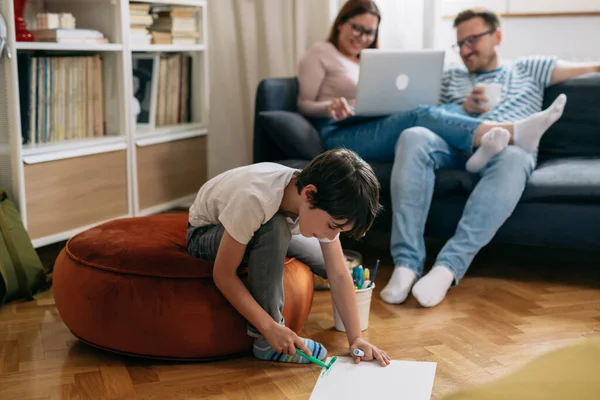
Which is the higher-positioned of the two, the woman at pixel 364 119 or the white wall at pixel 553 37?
the white wall at pixel 553 37

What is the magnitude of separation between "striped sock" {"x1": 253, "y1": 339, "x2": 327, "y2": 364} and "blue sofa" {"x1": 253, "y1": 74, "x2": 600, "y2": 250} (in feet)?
3.05

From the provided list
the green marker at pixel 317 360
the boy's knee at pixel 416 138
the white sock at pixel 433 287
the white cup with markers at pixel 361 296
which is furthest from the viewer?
the boy's knee at pixel 416 138

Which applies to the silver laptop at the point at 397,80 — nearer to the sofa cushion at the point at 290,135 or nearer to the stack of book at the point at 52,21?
the sofa cushion at the point at 290,135

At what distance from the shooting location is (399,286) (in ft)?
8.30

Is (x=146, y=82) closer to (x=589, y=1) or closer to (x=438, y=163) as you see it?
(x=438, y=163)

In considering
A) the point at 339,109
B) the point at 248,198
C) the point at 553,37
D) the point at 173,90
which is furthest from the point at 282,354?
the point at 553,37

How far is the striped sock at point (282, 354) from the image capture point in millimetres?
2012

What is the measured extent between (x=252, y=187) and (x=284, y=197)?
84mm

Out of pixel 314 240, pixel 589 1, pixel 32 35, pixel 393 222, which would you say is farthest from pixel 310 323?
pixel 589 1

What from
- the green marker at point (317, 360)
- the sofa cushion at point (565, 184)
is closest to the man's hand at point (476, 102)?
the sofa cushion at point (565, 184)

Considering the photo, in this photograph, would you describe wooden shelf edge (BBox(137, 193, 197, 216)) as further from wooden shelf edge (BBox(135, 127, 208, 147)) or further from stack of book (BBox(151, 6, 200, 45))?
stack of book (BBox(151, 6, 200, 45))

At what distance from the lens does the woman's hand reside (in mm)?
3027

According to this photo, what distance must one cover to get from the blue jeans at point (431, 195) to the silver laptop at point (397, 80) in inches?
8.6

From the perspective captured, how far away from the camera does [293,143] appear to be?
300 cm
